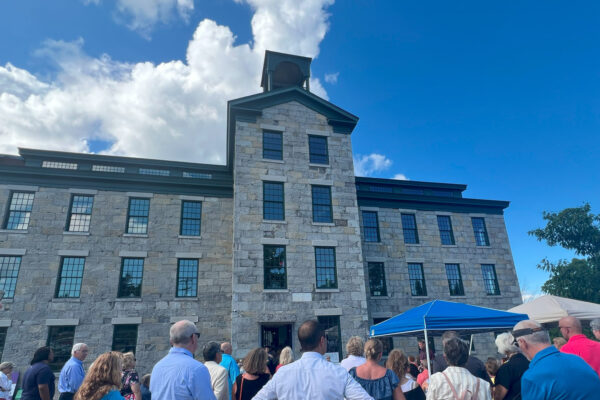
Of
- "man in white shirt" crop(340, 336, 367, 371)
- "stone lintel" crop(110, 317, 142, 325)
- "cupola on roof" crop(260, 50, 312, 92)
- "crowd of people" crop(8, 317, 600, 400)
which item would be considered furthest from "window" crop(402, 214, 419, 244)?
"man in white shirt" crop(340, 336, 367, 371)

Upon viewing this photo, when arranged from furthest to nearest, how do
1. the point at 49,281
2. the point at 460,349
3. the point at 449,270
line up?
the point at 449,270 < the point at 49,281 < the point at 460,349

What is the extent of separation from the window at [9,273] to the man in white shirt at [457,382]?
17.4 metres

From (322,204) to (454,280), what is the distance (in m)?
9.49

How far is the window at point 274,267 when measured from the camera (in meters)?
15.7

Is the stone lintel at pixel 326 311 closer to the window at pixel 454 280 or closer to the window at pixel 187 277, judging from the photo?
the window at pixel 187 277

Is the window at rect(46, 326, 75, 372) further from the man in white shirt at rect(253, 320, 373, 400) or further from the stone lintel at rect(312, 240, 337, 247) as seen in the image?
the man in white shirt at rect(253, 320, 373, 400)

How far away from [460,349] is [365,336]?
1259 centimetres

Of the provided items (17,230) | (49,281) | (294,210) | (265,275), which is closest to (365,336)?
(265,275)

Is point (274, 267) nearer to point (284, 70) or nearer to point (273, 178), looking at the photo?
point (273, 178)

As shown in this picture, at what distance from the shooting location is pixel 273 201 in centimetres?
1703

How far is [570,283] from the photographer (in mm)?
23750

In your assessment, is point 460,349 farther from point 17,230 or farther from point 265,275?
point 17,230

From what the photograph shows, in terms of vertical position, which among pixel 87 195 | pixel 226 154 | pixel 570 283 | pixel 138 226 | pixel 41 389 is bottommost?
pixel 41 389

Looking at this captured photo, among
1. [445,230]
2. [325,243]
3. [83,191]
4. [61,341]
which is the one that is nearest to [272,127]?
[325,243]
